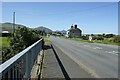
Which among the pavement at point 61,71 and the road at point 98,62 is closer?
the pavement at point 61,71

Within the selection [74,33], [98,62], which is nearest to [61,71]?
[98,62]

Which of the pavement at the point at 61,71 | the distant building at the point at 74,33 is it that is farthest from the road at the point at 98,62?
the distant building at the point at 74,33

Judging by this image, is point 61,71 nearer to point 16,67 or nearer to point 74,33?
point 16,67

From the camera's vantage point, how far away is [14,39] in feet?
82.5

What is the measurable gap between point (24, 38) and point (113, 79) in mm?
18277

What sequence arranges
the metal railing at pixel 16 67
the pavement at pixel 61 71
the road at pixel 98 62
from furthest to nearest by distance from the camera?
the road at pixel 98 62 → the pavement at pixel 61 71 → the metal railing at pixel 16 67

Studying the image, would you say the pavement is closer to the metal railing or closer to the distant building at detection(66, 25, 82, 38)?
the metal railing

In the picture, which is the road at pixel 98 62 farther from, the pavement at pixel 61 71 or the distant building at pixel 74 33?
the distant building at pixel 74 33

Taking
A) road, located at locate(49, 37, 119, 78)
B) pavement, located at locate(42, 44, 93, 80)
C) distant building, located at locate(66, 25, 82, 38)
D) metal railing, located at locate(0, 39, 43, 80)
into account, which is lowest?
road, located at locate(49, 37, 119, 78)

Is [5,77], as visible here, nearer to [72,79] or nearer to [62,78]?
[62,78]

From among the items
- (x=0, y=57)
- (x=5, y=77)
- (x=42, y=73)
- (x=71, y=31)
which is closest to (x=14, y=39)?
(x=0, y=57)

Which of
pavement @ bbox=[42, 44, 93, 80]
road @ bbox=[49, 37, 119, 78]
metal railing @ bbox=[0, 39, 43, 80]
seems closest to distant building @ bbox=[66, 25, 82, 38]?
road @ bbox=[49, 37, 119, 78]

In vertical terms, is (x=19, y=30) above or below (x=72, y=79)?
above

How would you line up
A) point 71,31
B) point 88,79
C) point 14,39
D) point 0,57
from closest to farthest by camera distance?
point 88,79 → point 0,57 → point 14,39 → point 71,31
